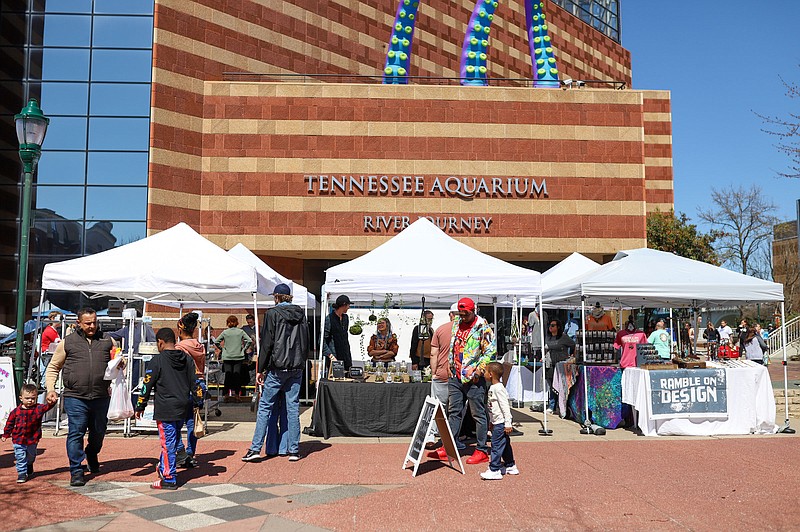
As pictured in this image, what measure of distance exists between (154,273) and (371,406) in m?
3.81

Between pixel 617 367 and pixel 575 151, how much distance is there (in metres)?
13.1

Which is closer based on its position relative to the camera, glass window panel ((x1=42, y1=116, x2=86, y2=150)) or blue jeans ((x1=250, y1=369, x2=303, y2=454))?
Result: blue jeans ((x1=250, y1=369, x2=303, y2=454))

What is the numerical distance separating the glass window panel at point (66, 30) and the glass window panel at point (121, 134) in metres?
2.70

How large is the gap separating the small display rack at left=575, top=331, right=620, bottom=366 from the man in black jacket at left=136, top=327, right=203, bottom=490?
23.3 ft

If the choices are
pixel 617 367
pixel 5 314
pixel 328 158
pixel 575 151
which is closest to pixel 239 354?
pixel 617 367

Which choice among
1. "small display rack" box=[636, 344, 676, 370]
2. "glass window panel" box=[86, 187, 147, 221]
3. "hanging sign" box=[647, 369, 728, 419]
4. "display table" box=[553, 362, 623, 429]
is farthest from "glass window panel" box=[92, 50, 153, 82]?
"hanging sign" box=[647, 369, 728, 419]

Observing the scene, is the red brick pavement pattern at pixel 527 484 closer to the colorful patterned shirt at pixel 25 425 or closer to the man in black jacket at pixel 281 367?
the man in black jacket at pixel 281 367

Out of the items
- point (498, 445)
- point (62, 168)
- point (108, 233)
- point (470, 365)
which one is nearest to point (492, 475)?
point (498, 445)

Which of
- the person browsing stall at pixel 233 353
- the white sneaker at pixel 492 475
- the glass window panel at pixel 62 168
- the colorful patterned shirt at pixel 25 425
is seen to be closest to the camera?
the colorful patterned shirt at pixel 25 425

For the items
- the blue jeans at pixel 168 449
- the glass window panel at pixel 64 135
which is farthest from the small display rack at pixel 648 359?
the glass window panel at pixel 64 135

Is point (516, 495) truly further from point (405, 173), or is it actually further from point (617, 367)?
→ point (405, 173)

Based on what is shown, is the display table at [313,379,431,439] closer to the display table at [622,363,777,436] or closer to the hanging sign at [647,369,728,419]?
the display table at [622,363,777,436]

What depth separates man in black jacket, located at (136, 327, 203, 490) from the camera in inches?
303

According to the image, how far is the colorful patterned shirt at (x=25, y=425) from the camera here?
791cm
